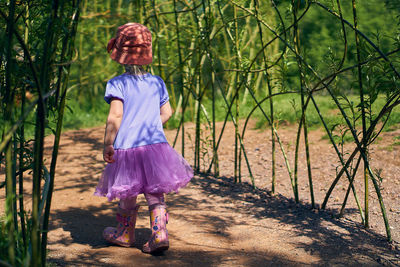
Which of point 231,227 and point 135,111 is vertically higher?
point 135,111

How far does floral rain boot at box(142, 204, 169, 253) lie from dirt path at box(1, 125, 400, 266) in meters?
0.06

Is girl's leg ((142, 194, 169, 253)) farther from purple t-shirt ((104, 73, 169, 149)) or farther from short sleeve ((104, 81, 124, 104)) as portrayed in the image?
short sleeve ((104, 81, 124, 104))

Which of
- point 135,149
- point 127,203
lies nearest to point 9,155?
point 135,149

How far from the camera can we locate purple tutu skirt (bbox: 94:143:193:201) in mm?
2654

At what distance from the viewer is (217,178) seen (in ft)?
14.2

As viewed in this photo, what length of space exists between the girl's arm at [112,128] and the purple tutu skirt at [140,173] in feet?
0.25

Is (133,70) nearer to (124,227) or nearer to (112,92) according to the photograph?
(112,92)

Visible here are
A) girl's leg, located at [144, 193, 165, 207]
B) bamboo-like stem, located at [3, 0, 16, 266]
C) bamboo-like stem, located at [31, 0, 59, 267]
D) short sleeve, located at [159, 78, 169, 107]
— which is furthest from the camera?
short sleeve, located at [159, 78, 169, 107]

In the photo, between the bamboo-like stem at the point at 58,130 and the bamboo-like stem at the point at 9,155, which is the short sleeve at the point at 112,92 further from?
the bamboo-like stem at the point at 9,155

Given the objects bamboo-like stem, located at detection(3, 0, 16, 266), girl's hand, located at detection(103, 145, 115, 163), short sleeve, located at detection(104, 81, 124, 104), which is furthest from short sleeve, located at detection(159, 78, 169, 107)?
bamboo-like stem, located at detection(3, 0, 16, 266)

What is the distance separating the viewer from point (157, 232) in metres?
2.67

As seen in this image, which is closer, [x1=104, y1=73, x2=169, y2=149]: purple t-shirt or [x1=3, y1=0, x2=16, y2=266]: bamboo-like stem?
[x1=3, y1=0, x2=16, y2=266]: bamboo-like stem

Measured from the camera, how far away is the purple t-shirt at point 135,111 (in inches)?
107

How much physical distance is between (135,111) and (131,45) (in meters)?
0.38
